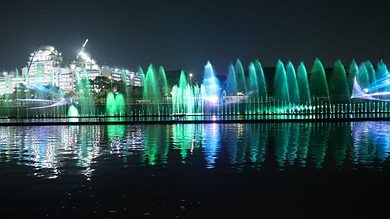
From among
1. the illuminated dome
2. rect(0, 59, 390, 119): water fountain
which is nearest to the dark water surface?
rect(0, 59, 390, 119): water fountain

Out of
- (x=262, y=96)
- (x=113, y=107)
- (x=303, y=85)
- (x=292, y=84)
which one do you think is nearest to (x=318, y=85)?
(x=262, y=96)

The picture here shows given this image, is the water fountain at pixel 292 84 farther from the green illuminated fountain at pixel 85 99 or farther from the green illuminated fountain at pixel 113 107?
the green illuminated fountain at pixel 85 99

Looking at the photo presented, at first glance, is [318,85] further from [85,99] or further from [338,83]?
[85,99]

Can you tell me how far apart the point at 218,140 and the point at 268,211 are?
28.5 feet

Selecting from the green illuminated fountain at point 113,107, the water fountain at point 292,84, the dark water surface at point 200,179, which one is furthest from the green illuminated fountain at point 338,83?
the dark water surface at point 200,179

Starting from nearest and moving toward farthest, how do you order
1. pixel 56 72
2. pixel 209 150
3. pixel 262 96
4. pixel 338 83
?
pixel 209 150 < pixel 262 96 < pixel 338 83 < pixel 56 72

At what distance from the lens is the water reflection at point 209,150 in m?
10.4

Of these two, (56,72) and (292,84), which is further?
(56,72)

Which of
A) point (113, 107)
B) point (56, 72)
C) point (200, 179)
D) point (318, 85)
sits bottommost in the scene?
point (200, 179)

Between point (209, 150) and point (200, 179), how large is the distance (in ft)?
13.1

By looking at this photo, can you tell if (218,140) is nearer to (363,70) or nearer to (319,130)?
(319,130)

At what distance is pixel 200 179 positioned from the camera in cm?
873

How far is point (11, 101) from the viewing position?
10706 cm

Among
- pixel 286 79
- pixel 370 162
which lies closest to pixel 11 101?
pixel 286 79
